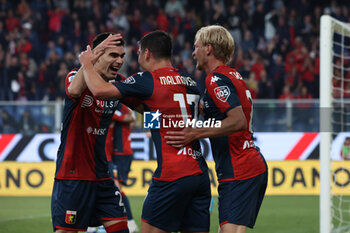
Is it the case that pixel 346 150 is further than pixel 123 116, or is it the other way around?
pixel 346 150

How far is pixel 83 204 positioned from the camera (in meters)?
5.21

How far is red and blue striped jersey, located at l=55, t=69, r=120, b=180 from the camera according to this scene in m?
5.23

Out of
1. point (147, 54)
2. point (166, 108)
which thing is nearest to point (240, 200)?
point (166, 108)

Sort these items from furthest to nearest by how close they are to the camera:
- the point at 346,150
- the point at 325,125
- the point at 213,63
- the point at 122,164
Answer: the point at 346,150, the point at 122,164, the point at 325,125, the point at 213,63

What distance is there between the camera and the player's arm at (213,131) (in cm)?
477

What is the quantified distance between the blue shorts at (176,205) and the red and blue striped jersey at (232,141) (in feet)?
1.25

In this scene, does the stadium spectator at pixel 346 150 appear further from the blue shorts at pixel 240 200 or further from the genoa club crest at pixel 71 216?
the genoa club crest at pixel 71 216

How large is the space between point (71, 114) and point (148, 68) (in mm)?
848

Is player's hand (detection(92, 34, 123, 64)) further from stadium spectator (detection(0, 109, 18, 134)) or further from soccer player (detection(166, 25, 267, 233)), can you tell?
stadium spectator (detection(0, 109, 18, 134))

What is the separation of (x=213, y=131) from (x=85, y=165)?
48.9 inches

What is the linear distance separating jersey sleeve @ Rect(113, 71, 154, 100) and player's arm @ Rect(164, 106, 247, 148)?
37 cm

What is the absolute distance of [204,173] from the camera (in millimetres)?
4895

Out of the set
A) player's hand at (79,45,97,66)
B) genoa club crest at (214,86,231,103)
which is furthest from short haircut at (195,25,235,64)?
player's hand at (79,45,97,66)

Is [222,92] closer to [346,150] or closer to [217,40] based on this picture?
[217,40]
